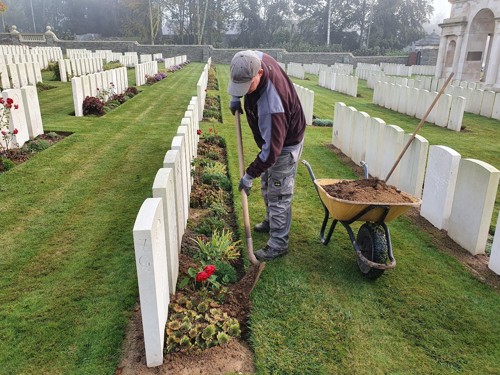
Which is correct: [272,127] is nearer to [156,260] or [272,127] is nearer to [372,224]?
[372,224]

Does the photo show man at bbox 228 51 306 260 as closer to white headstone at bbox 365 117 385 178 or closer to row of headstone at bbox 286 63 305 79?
white headstone at bbox 365 117 385 178

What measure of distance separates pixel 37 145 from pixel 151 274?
5.74m

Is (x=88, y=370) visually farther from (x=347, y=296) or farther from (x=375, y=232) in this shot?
(x=375, y=232)

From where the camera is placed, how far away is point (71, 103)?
1152cm

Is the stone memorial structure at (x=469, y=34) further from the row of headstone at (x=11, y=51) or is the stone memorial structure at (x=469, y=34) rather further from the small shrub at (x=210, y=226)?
the row of headstone at (x=11, y=51)

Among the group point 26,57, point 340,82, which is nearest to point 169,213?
point 340,82

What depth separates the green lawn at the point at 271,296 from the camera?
2674 millimetres

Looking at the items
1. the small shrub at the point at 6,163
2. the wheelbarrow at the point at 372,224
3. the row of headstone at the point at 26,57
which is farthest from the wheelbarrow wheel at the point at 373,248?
the row of headstone at the point at 26,57

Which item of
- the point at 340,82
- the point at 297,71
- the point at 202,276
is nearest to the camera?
the point at 202,276

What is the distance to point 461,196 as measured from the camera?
13.7 feet

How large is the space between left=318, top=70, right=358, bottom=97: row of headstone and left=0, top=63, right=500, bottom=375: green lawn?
13049mm

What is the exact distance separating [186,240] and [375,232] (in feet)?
5.82

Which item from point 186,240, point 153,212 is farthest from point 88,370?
point 186,240

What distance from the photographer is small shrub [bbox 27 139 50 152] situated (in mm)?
7004
